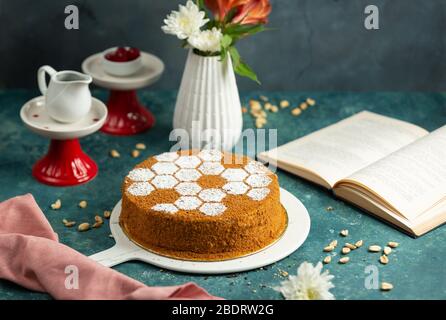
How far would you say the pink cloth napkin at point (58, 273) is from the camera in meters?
1.53

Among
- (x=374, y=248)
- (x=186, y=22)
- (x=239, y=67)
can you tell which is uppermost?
(x=186, y=22)

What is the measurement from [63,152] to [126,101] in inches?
11.4

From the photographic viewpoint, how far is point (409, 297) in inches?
62.8

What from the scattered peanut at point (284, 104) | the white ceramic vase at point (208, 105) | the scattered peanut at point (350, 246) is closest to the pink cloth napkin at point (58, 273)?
the scattered peanut at point (350, 246)

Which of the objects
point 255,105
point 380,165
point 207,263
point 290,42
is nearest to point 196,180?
point 207,263

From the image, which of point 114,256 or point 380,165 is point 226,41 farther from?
point 114,256

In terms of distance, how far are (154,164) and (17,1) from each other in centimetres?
71

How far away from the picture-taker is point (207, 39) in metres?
1.96

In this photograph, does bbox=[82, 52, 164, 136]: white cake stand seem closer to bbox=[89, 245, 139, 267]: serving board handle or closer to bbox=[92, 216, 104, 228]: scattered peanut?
bbox=[92, 216, 104, 228]: scattered peanut

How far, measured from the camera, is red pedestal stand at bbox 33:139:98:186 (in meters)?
1.96

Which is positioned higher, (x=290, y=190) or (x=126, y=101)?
(x=126, y=101)

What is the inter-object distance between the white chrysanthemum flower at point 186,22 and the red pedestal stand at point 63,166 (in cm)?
35
